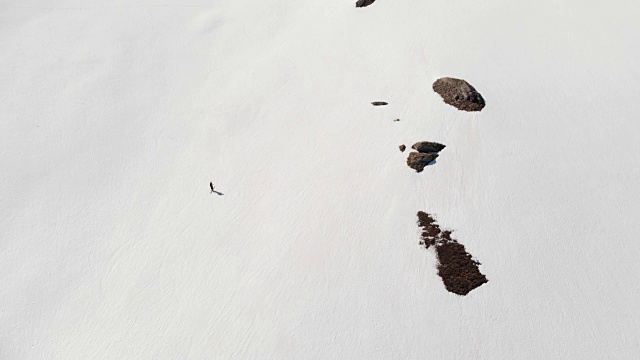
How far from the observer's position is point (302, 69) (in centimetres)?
4191

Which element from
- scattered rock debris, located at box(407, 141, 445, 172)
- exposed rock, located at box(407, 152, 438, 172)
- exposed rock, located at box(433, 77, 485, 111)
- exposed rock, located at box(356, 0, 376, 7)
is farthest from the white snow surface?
exposed rock, located at box(356, 0, 376, 7)

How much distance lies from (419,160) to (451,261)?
781 centimetres

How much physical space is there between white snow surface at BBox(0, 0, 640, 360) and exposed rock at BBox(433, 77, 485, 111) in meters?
0.77

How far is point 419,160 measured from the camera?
30875mm

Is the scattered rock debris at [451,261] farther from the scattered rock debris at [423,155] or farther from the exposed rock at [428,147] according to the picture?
the exposed rock at [428,147]

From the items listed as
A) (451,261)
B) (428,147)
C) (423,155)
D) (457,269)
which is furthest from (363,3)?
(457,269)

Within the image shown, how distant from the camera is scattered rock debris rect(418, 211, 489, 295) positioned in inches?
981

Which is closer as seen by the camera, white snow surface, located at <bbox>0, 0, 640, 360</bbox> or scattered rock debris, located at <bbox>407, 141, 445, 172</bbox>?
white snow surface, located at <bbox>0, 0, 640, 360</bbox>

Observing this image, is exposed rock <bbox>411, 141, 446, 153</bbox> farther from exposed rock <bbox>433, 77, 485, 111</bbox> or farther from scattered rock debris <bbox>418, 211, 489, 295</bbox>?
scattered rock debris <bbox>418, 211, 489, 295</bbox>

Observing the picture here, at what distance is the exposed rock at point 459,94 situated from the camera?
34656 millimetres

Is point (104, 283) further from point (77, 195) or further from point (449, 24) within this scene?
point (449, 24)

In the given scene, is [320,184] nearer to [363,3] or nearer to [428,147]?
[428,147]

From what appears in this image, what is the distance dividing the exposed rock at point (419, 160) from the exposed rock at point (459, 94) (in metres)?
6.05

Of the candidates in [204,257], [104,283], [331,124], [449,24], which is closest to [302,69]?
[331,124]
